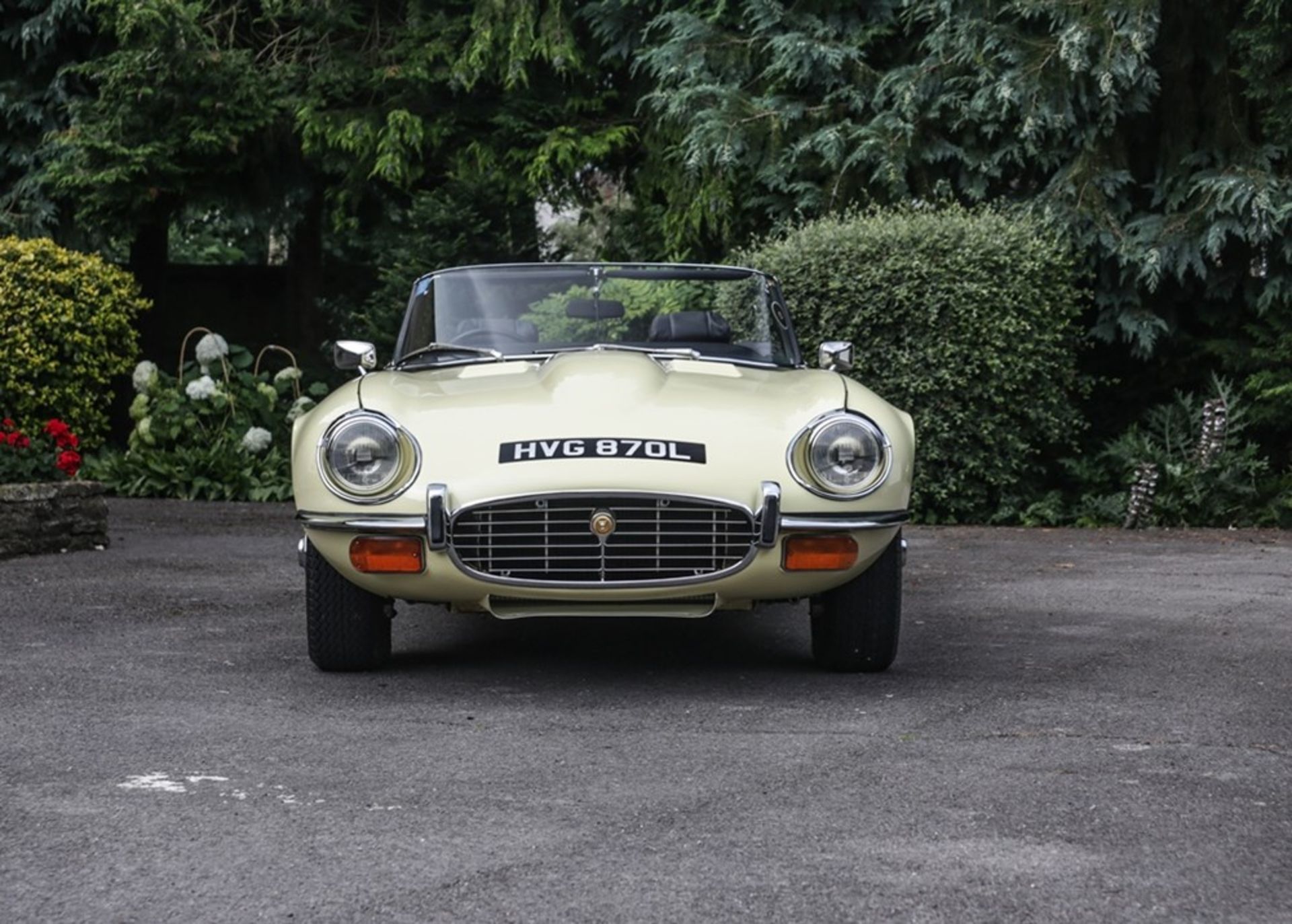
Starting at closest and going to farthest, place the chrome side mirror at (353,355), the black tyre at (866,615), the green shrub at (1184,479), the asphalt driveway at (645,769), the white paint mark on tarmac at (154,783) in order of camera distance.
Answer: the asphalt driveway at (645,769)
the white paint mark on tarmac at (154,783)
the black tyre at (866,615)
the chrome side mirror at (353,355)
the green shrub at (1184,479)

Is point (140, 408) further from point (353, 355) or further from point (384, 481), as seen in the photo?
point (384, 481)

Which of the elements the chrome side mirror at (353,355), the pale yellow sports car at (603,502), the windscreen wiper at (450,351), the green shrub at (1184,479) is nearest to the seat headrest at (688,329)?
the windscreen wiper at (450,351)

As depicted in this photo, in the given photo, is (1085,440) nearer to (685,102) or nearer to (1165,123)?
(1165,123)

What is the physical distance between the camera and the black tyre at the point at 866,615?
5.67 m

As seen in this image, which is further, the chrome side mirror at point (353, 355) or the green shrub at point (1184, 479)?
the green shrub at point (1184, 479)

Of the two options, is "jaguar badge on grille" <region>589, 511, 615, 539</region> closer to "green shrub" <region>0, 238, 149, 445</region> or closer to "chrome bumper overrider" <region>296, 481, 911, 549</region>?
"chrome bumper overrider" <region>296, 481, 911, 549</region>

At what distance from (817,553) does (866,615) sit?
41 centimetres

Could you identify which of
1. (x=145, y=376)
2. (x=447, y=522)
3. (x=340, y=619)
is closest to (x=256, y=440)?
(x=145, y=376)

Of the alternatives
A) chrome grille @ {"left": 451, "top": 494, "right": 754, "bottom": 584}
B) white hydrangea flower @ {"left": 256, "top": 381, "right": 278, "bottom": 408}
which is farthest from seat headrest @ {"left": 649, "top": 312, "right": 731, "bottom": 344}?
white hydrangea flower @ {"left": 256, "top": 381, "right": 278, "bottom": 408}

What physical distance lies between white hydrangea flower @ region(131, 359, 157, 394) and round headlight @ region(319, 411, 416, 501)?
9.13 m

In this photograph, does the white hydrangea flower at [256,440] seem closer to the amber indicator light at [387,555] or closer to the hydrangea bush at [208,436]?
the hydrangea bush at [208,436]

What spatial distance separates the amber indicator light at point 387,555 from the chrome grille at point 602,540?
5.1 inches

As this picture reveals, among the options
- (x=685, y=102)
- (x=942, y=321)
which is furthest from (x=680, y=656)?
(x=685, y=102)

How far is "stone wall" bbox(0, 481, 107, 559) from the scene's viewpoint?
9312mm
